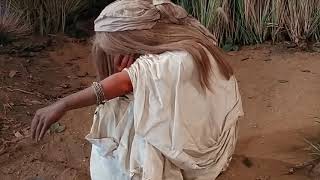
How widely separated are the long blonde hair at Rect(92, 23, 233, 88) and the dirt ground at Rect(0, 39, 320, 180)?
681 millimetres

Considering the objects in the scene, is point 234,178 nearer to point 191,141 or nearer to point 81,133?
point 191,141

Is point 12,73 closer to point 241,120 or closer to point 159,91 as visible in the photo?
point 241,120

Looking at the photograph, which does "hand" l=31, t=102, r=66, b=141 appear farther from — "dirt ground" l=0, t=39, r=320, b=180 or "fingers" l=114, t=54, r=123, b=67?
"dirt ground" l=0, t=39, r=320, b=180

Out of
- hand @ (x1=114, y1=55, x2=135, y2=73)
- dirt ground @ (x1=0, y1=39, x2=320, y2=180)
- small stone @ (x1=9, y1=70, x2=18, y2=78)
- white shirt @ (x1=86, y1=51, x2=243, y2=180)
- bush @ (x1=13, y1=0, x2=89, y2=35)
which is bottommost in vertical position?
dirt ground @ (x1=0, y1=39, x2=320, y2=180)

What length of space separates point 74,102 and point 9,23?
2519 millimetres

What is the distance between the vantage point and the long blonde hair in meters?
1.90

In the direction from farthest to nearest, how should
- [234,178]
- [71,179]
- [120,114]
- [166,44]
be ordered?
[71,179] → [234,178] → [120,114] → [166,44]

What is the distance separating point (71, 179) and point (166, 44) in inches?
38.7

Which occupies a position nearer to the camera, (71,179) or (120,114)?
(120,114)

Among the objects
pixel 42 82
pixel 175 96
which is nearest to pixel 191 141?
pixel 175 96

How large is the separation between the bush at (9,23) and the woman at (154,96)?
7.35 feet

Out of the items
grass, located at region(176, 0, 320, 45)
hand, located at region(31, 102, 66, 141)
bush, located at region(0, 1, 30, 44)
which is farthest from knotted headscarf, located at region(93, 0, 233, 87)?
bush, located at region(0, 1, 30, 44)

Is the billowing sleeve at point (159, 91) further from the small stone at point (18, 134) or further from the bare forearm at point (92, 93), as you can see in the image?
the small stone at point (18, 134)

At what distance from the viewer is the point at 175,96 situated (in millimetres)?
1933
